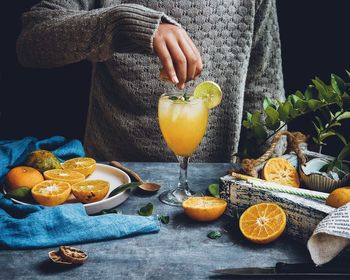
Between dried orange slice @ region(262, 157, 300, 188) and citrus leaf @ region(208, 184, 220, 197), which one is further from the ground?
dried orange slice @ region(262, 157, 300, 188)

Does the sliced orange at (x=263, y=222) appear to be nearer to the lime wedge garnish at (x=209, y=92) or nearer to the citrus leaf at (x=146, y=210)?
the citrus leaf at (x=146, y=210)

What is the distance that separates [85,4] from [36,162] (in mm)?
632

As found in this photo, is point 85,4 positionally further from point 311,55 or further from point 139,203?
point 311,55

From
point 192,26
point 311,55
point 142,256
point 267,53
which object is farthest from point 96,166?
point 311,55

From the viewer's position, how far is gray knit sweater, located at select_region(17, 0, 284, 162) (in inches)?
60.3

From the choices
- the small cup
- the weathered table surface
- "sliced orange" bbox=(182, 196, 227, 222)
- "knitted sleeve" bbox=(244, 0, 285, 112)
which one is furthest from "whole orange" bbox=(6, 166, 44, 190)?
"knitted sleeve" bbox=(244, 0, 285, 112)

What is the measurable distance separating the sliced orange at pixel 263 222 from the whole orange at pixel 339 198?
100 millimetres

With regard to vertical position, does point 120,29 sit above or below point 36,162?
above

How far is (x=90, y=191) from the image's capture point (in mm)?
1089

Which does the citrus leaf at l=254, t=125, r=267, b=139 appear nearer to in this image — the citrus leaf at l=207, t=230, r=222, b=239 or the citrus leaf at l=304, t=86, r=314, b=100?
the citrus leaf at l=304, t=86, r=314, b=100

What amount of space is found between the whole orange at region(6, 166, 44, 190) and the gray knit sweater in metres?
0.41

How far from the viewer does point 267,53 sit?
1.80 metres

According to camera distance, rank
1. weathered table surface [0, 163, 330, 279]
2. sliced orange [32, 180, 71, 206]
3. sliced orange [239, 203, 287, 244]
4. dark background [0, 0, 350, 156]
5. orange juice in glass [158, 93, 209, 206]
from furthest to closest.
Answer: dark background [0, 0, 350, 156] < orange juice in glass [158, 93, 209, 206] < sliced orange [32, 180, 71, 206] < sliced orange [239, 203, 287, 244] < weathered table surface [0, 163, 330, 279]

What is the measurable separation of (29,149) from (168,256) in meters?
0.66
